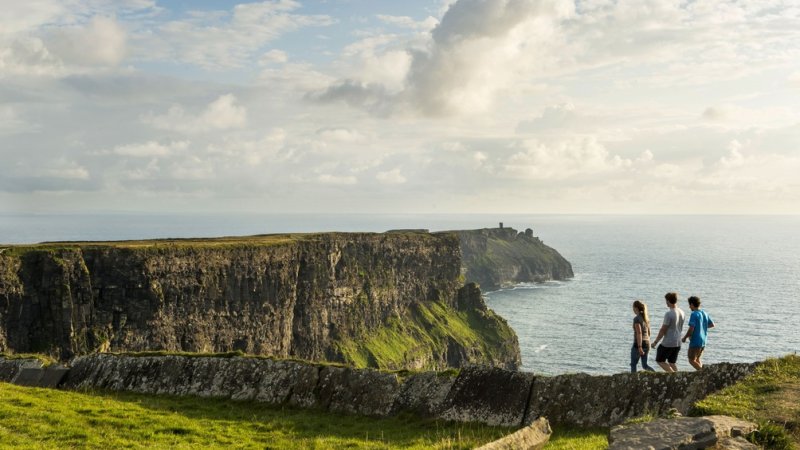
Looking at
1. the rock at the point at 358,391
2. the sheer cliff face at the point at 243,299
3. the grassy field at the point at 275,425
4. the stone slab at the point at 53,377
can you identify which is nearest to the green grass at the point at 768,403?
the grassy field at the point at 275,425

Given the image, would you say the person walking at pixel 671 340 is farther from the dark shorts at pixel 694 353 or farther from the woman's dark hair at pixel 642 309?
the woman's dark hair at pixel 642 309

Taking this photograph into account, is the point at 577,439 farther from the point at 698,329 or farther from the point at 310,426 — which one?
Answer: the point at 698,329

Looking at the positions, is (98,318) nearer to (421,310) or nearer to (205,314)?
(205,314)

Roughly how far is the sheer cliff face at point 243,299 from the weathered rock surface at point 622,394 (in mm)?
82208

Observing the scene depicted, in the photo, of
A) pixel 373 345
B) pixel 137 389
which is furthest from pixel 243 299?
pixel 137 389

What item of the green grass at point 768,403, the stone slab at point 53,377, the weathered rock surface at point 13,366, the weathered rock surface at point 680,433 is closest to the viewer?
the weathered rock surface at point 680,433

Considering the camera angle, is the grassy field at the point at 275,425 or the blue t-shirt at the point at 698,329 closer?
the grassy field at the point at 275,425

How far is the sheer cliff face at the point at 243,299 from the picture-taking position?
271 feet

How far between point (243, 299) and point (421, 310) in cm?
8339

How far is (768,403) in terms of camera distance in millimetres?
11844

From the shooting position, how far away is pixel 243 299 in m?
118

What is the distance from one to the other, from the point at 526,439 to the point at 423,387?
Result: 5.63m

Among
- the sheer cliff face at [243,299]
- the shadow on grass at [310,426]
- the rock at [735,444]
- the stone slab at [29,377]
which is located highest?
the rock at [735,444]

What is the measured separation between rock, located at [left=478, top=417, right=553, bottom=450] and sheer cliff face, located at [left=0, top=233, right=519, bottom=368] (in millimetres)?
83714
